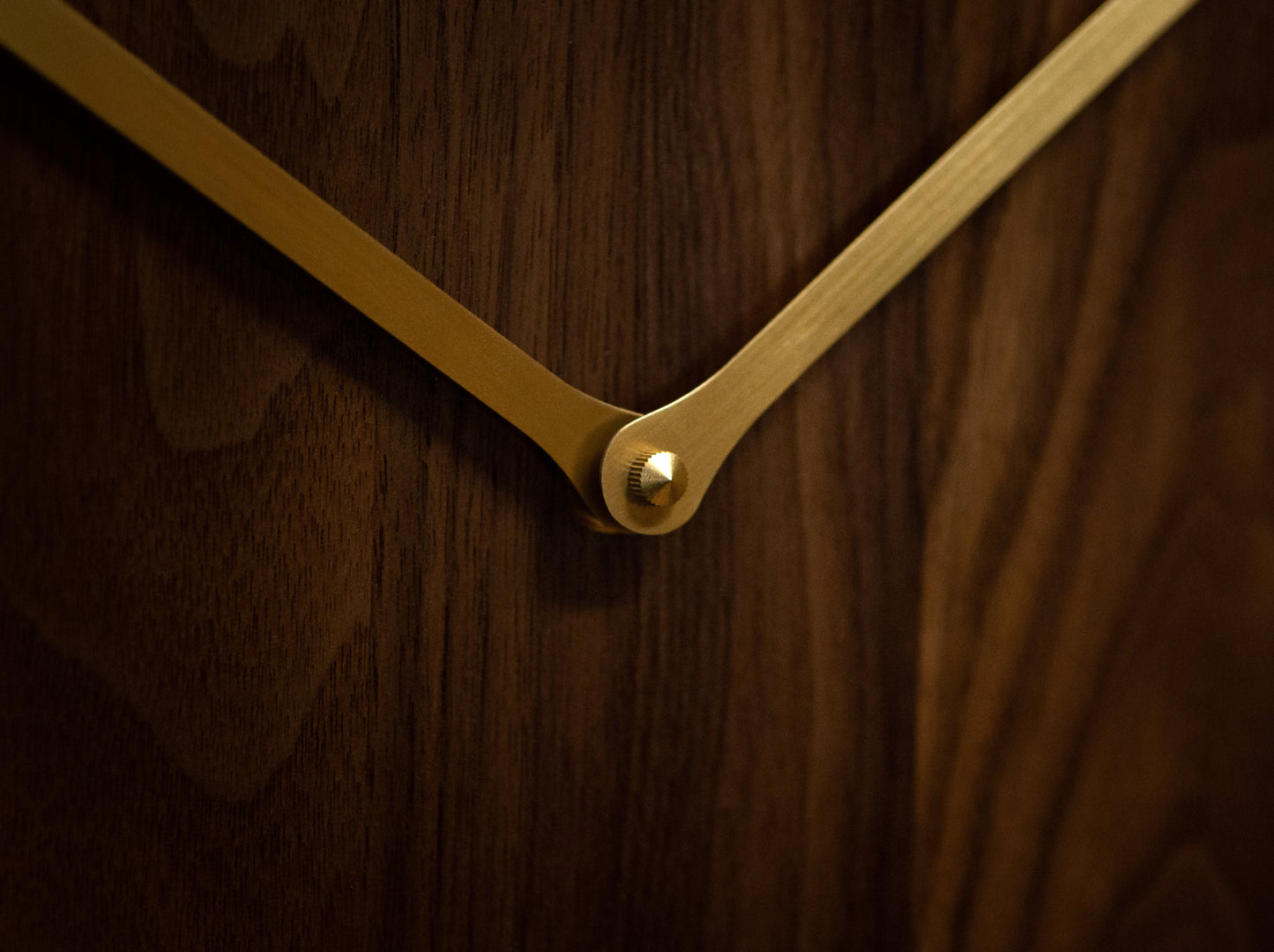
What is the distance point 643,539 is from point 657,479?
0.14 feet

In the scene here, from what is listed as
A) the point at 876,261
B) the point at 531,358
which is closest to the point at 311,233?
the point at 531,358

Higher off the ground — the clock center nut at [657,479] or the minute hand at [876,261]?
the minute hand at [876,261]

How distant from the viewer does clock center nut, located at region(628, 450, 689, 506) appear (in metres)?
0.30

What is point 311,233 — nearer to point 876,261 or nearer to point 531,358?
point 531,358

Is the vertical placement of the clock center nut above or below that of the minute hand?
below

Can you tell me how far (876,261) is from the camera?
336 mm

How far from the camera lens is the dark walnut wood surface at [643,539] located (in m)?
0.26

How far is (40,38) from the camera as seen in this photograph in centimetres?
23

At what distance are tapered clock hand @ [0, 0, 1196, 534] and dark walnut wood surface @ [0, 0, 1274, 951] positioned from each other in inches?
0.8

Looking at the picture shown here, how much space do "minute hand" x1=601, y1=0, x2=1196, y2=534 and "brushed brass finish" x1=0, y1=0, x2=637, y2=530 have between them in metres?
0.01

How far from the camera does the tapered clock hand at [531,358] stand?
23 centimetres

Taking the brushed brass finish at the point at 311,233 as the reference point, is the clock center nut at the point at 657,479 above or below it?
below

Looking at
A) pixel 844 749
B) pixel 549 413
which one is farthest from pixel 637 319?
pixel 844 749

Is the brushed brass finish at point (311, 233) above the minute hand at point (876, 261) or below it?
above
